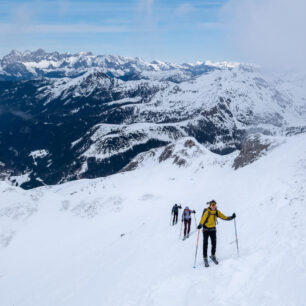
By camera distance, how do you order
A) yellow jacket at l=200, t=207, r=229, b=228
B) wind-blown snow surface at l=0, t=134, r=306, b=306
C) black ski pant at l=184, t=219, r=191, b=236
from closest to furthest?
wind-blown snow surface at l=0, t=134, r=306, b=306
yellow jacket at l=200, t=207, r=229, b=228
black ski pant at l=184, t=219, r=191, b=236

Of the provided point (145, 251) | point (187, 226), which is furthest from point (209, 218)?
point (187, 226)

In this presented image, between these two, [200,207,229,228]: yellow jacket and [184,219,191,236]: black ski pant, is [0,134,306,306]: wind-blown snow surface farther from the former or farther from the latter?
[200,207,229,228]: yellow jacket

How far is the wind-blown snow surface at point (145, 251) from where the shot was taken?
35.1ft

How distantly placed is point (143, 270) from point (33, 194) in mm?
38117

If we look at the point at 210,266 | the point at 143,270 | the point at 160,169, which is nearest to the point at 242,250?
the point at 210,266

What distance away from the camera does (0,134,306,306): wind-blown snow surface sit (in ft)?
35.1

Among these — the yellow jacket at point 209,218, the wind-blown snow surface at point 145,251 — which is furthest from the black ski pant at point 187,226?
the yellow jacket at point 209,218

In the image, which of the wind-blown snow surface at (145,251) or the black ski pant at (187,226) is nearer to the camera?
the wind-blown snow surface at (145,251)

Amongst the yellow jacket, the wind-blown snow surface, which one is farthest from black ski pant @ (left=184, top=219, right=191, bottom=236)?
the yellow jacket

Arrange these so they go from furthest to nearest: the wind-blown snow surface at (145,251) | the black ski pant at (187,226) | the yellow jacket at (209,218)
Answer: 1. the black ski pant at (187,226)
2. the yellow jacket at (209,218)
3. the wind-blown snow surface at (145,251)

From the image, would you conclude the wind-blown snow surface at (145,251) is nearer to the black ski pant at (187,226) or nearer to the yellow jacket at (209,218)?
the black ski pant at (187,226)

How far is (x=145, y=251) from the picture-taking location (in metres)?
20.1

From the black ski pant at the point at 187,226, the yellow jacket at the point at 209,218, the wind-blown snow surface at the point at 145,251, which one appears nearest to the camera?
the wind-blown snow surface at the point at 145,251

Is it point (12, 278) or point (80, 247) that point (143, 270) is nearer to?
point (80, 247)
